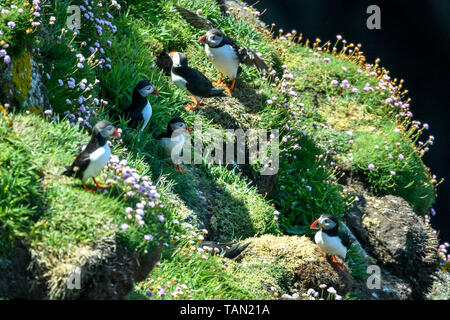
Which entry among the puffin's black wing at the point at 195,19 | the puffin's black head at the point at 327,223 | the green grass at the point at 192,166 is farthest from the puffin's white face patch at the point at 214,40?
the puffin's black head at the point at 327,223

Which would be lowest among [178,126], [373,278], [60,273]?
[373,278]

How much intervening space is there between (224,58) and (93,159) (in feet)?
13.3

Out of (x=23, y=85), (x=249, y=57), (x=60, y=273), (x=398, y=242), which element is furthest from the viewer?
(x=249, y=57)

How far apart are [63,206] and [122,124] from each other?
2.24 metres

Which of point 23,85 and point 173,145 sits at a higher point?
point 23,85

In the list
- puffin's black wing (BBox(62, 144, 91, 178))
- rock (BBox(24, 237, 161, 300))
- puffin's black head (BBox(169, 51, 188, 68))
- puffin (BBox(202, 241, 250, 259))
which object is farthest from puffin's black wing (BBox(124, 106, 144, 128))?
rock (BBox(24, 237, 161, 300))

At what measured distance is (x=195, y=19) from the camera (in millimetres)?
9289

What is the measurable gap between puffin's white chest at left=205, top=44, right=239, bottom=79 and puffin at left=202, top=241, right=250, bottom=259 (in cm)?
282

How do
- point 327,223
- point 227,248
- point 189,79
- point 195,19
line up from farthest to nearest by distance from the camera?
point 195,19 → point 189,79 → point 327,223 → point 227,248

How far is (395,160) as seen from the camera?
9.50 meters

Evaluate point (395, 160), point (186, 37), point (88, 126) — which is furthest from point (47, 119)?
point (395, 160)

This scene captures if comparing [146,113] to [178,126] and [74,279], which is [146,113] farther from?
[74,279]

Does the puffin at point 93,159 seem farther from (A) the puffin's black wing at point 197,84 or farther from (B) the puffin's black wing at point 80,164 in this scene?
(A) the puffin's black wing at point 197,84

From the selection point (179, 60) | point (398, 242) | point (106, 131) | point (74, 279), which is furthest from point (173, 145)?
point (398, 242)
